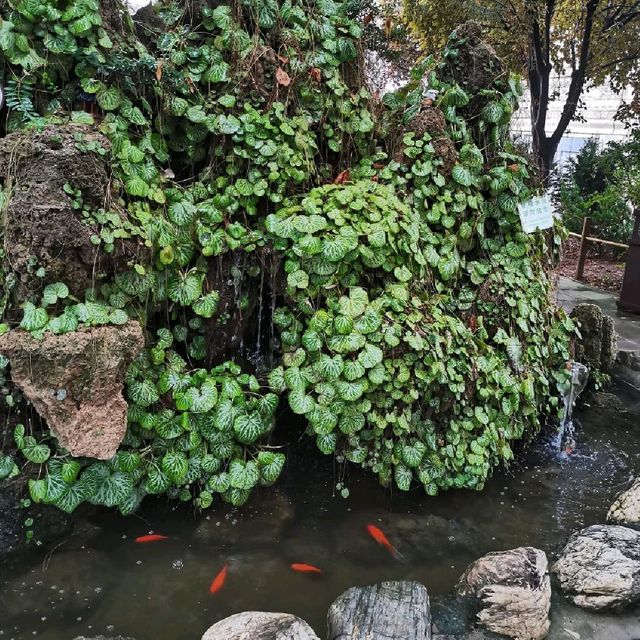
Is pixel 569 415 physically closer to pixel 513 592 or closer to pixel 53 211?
pixel 513 592

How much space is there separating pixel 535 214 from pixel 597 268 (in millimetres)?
7921

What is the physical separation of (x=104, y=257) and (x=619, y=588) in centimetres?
342

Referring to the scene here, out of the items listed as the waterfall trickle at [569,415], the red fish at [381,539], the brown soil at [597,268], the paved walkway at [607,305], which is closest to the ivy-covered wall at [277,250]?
the waterfall trickle at [569,415]

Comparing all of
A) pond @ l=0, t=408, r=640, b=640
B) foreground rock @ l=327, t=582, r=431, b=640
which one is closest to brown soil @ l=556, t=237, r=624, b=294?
pond @ l=0, t=408, r=640, b=640

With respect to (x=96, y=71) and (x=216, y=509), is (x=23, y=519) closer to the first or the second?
(x=216, y=509)

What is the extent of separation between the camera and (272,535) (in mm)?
3695

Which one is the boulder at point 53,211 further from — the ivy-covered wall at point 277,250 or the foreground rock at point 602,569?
the foreground rock at point 602,569

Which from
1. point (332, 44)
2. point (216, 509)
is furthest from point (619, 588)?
point (332, 44)

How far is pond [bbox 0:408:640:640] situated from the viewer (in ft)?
10.1

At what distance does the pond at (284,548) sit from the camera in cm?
307

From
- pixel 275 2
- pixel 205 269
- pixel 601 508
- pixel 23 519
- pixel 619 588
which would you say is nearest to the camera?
pixel 619 588

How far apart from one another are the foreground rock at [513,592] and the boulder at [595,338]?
10.9 feet

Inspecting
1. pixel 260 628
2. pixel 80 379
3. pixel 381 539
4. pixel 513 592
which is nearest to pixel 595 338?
pixel 381 539

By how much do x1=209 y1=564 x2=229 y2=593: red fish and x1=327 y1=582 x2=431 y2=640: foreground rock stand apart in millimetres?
714
